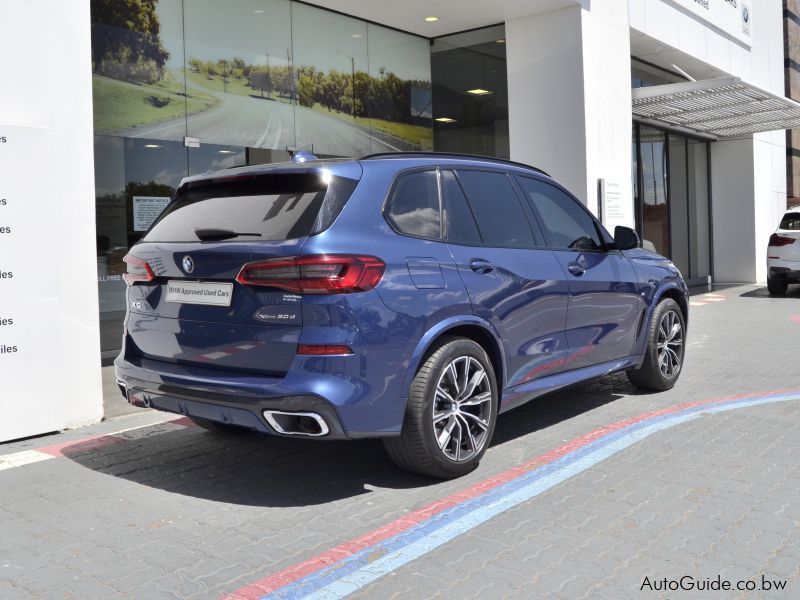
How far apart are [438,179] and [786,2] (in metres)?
32.4

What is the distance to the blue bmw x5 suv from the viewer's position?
3.88 metres

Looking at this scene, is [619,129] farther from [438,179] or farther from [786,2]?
[786,2]

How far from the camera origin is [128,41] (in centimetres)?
970

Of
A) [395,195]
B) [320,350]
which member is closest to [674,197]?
[395,195]

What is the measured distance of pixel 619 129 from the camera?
13133 mm

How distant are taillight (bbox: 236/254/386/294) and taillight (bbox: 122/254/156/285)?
2.70 feet

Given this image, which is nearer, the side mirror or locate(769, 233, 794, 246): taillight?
the side mirror

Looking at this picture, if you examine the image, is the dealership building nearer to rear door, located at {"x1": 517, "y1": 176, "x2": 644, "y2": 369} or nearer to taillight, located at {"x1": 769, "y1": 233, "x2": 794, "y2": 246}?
taillight, located at {"x1": 769, "y1": 233, "x2": 794, "y2": 246}

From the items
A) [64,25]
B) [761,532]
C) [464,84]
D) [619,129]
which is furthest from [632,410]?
[464,84]

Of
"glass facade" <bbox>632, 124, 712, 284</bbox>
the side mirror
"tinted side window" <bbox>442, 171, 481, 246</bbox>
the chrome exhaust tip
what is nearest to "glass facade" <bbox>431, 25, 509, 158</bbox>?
"glass facade" <bbox>632, 124, 712, 284</bbox>

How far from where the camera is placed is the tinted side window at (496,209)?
4.91 m

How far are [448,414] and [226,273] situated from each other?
140cm

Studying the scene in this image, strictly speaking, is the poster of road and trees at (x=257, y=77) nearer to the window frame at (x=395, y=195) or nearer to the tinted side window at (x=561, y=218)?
the tinted side window at (x=561, y=218)

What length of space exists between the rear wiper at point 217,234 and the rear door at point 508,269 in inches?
45.7
